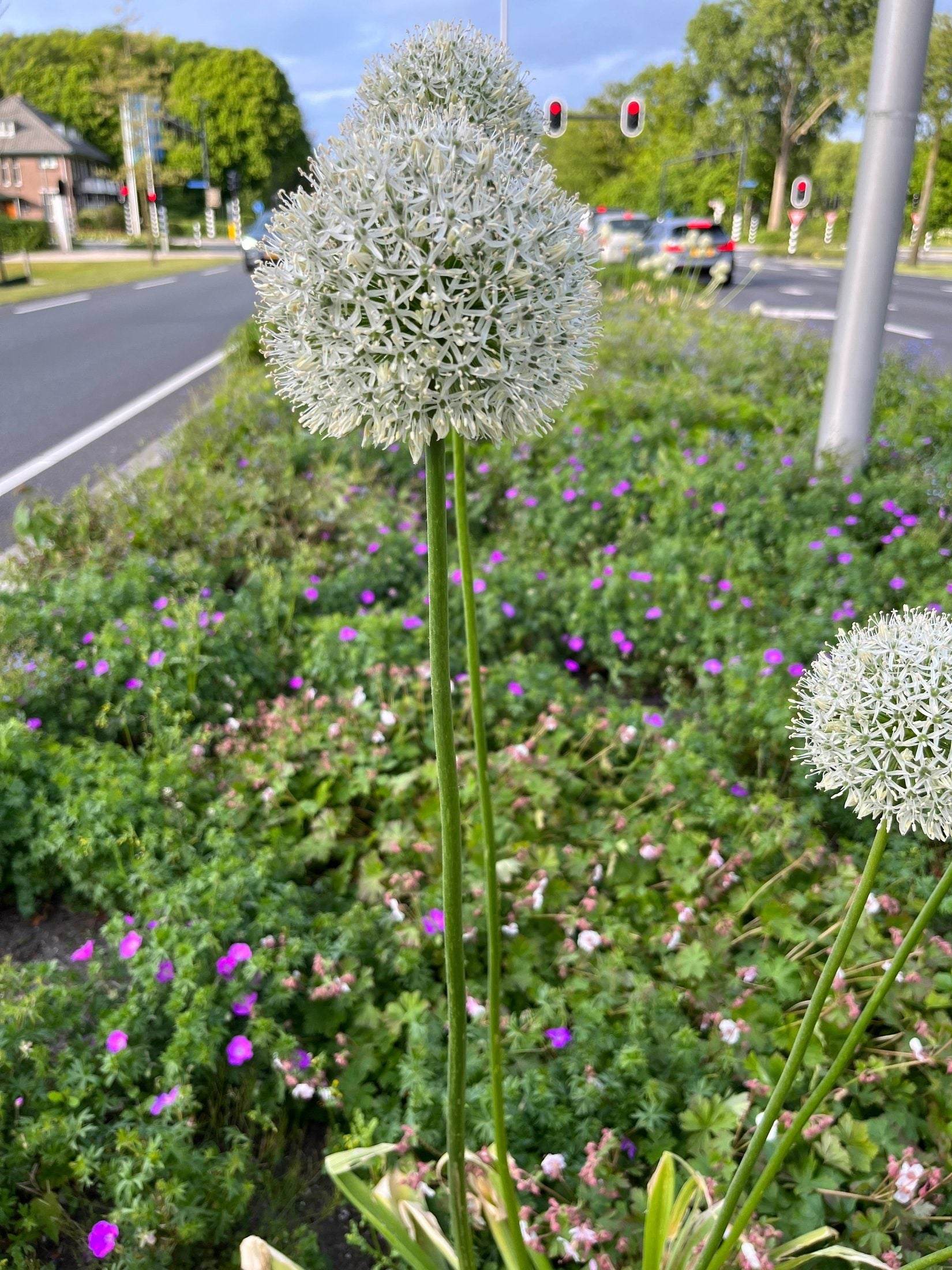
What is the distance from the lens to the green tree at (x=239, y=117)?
71.8m

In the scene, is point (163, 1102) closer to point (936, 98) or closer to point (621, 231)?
point (621, 231)

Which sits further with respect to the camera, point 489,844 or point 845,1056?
point 489,844

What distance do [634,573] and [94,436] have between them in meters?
6.62

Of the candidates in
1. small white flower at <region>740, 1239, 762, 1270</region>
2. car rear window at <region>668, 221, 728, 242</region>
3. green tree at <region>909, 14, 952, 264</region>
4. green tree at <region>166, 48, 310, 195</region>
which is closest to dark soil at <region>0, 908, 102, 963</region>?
small white flower at <region>740, 1239, 762, 1270</region>

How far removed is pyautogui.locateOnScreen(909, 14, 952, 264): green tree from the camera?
22.8 m

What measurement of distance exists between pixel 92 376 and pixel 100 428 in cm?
353

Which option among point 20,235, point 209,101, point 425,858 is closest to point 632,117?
point 425,858

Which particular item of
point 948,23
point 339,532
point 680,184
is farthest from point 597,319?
point 680,184

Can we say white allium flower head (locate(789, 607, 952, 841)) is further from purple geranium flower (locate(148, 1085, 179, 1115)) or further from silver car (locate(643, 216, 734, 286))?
silver car (locate(643, 216, 734, 286))

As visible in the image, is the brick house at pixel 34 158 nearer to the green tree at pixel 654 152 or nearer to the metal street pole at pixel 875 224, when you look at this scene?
the green tree at pixel 654 152

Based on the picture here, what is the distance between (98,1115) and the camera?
2031mm

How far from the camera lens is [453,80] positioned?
1.57 m

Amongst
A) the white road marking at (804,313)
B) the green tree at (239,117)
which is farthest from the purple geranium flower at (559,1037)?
the green tree at (239,117)

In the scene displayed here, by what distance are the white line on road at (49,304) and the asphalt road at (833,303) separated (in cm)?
1479
